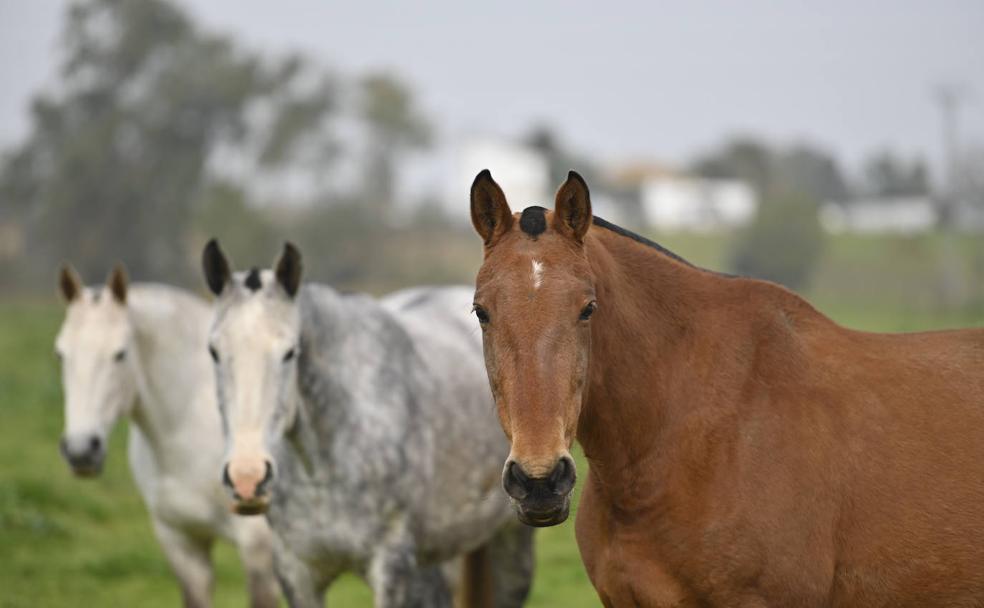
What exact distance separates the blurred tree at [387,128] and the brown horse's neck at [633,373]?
4165cm

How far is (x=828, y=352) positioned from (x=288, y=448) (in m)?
2.65

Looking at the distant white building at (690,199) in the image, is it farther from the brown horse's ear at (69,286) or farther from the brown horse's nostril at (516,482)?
the brown horse's nostril at (516,482)

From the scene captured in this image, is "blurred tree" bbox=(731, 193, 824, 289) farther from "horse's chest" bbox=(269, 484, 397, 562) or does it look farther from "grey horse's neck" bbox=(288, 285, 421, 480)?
"horse's chest" bbox=(269, 484, 397, 562)

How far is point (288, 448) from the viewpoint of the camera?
5125 mm

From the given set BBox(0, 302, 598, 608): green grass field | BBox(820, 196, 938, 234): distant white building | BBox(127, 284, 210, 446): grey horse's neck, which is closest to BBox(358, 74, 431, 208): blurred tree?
A: BBox(0, 302, 598, 608): green grass field

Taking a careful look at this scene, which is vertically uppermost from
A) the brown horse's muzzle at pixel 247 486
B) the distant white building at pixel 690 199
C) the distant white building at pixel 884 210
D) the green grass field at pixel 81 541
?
the brown horse's muzzle at pixel 247 486

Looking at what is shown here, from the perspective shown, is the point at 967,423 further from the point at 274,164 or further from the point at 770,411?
the point at 274,164

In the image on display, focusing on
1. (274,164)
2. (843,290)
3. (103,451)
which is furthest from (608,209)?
(103,451)

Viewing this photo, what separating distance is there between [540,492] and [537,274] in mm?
653

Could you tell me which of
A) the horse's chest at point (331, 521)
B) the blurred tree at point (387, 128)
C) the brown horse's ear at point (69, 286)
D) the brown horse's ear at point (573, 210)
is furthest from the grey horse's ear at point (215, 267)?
the blurred tree at point (387, 128)

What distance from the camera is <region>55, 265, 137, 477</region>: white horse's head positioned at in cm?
599

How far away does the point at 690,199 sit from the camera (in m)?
95.4

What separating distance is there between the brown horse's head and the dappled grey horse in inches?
67.1

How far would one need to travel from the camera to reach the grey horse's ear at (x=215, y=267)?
486cm
